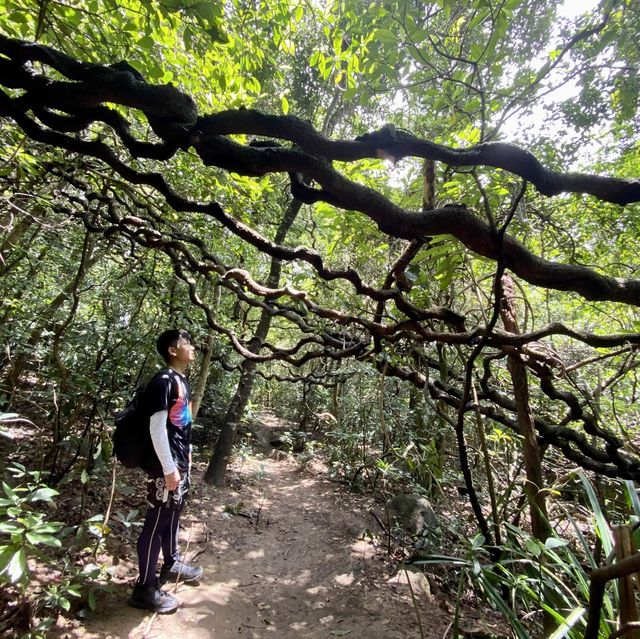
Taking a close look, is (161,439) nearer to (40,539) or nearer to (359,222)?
(40,539)

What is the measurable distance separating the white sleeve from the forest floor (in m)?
0.93

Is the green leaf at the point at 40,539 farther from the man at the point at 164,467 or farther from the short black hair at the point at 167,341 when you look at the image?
the short black hair at the point at 167,341

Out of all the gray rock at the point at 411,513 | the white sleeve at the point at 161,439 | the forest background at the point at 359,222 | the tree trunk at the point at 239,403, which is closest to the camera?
the forest background at the point at 359,222

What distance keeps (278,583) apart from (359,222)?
327 centimetres

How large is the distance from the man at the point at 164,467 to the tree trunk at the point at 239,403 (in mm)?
2874

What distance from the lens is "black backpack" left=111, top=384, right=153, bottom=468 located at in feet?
7.57

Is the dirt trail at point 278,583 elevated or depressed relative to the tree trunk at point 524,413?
depressed

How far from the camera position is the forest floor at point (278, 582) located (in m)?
2.38

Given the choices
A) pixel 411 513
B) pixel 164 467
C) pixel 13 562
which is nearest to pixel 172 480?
pixel 164 467

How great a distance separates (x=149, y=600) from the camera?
230cm

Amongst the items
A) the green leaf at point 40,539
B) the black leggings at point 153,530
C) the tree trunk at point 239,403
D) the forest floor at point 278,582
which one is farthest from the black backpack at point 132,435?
the tree trunk at point 239,403

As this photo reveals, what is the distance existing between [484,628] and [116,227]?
4.22 m

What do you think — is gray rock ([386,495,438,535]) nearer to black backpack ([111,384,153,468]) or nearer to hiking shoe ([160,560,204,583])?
hiking shoe ([160,560,204,583])

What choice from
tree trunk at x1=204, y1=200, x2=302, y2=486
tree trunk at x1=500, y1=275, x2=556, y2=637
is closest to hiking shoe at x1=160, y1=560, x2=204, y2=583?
tree trunk at x1=500, y1=275, x2=556, y2=637
